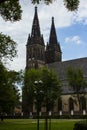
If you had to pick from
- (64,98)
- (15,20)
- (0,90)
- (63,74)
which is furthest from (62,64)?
(15,20)

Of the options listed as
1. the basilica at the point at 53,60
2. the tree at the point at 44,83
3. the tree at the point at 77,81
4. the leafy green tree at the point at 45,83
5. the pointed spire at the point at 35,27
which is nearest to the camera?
the tree at the point at 77,81

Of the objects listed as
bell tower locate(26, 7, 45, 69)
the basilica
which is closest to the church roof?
the basilica

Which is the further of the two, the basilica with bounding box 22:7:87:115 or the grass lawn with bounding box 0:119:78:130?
the basilica with bounding box 22:7:87:115

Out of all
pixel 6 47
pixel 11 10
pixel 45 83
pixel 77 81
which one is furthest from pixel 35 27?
pixel 11 10

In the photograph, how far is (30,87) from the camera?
8625 centimetres

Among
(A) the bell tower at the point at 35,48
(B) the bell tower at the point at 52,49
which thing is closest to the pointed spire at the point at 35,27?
(A) the bell tower at the point at 35,48

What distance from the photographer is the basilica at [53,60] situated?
10044cm

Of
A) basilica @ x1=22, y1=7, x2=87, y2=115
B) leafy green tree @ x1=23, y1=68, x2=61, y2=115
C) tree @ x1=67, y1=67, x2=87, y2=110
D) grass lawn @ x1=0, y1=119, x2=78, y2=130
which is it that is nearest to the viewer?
grass lawn @ x1=0, y1=119, x2=78, y2=130

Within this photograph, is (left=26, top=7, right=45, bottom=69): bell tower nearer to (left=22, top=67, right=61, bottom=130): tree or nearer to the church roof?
the church roof

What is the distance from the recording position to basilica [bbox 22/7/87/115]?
100438 millimetres

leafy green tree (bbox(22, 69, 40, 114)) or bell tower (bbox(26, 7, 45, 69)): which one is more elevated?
bell tower (bbox(26, 7, 45, 69))

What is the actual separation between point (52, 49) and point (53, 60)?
4.04 metres

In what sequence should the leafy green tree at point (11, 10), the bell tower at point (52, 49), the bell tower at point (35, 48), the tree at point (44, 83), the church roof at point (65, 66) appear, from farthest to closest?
the bell tower at point (52, 49)
the bell tower at point (35, 48)
the church roof at point (65, 66)
the tree at point (44, 83)
the leafy green tree at point (11, 10)

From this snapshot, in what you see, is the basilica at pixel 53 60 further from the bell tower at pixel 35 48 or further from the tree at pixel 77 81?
the tree at pixel 77 81
